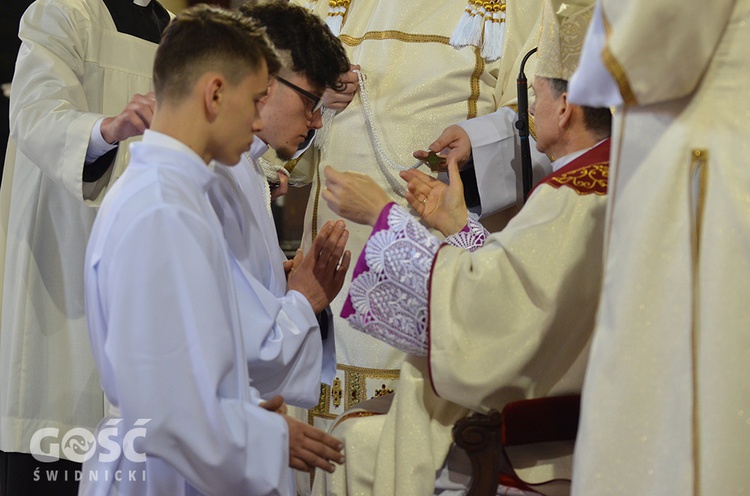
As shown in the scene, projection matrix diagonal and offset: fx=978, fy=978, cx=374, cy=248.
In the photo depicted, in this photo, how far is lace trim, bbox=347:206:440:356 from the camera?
2.57 meters

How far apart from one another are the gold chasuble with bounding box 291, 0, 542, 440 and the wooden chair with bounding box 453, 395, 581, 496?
1281mm

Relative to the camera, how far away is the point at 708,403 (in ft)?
6.51

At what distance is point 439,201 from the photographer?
128 inches

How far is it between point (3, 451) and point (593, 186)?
7.56 feet

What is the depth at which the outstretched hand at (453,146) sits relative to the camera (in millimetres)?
3707

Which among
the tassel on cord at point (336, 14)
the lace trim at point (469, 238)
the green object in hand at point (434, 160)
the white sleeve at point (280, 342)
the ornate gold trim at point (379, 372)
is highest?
the tassel on cord at point (336, 14)

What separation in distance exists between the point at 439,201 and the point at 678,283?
132 cm

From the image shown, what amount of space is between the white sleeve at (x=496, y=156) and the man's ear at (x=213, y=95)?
5.43 ft

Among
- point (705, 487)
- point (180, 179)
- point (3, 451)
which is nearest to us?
point (705, 487)

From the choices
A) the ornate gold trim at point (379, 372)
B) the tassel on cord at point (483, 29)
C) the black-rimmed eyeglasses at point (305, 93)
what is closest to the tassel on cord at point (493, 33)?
the tassel on cord at point (483, 29)

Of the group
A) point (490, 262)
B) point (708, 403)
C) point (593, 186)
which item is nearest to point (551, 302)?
point (490, 262)

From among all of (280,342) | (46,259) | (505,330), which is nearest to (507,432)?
(505,330)

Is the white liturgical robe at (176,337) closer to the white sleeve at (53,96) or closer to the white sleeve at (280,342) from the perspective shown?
the white sleeve at (280,342)

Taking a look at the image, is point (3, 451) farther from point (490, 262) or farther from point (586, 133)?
point (586, 133)
